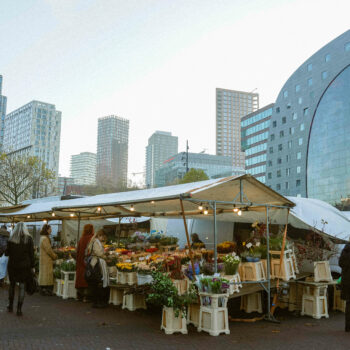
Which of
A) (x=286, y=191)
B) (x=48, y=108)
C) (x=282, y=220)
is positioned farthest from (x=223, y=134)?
(x=282, y=220)

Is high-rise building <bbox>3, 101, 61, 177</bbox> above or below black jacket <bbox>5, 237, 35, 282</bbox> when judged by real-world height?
above

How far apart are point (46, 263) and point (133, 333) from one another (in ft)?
15.9

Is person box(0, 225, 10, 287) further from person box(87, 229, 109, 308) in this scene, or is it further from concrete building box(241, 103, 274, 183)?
concrete building box(241, 103, 274, 183)

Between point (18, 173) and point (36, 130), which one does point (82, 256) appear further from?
point (36, 130)

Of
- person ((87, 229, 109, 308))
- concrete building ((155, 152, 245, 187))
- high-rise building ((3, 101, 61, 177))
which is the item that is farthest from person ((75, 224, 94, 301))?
high-rise building ((3, 101, 61, 177))

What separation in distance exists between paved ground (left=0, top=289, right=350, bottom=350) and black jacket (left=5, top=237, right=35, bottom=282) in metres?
0.80

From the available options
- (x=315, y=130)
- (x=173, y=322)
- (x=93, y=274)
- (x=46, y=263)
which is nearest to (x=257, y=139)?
(x=315, y=130)

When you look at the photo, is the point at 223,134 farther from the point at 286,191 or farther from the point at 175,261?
the point at 175,261

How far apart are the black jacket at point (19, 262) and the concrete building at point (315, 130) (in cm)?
5540

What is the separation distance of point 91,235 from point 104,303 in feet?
5.13

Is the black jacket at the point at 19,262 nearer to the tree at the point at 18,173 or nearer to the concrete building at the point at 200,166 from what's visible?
the tree at the point at 18,173

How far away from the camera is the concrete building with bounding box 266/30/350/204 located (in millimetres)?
57594

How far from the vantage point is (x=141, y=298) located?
28.2ft

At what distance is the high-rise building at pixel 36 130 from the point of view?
422 feet
